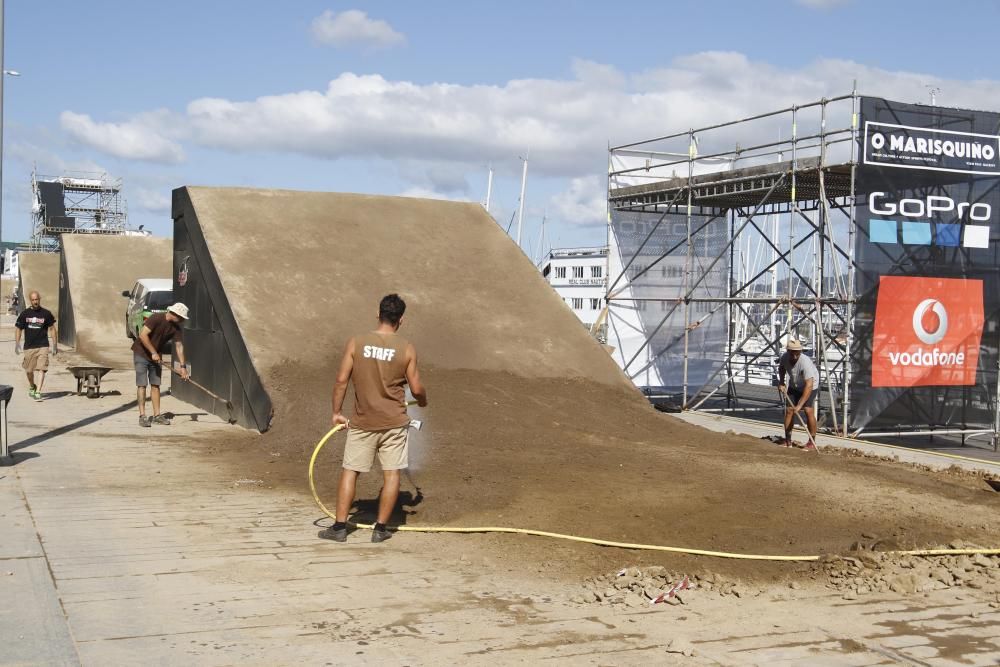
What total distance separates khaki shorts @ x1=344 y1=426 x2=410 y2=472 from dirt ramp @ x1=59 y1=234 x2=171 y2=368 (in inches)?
849

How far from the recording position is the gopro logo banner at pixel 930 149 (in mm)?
15406

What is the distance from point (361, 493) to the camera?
28.6 ft

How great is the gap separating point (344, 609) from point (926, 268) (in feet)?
43.5

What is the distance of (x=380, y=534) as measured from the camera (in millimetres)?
7164

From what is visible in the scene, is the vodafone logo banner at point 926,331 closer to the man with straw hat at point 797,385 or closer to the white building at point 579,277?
the man with straw hat at point 797,385

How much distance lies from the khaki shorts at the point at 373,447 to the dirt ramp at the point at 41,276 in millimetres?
35773

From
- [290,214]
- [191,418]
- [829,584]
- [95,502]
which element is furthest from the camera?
[290,214]

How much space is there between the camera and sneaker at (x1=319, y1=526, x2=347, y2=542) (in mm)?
7102

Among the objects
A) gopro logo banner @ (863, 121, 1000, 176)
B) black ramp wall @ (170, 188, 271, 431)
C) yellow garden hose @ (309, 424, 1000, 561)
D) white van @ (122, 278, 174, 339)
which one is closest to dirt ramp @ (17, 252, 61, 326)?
white van @ (122, 278, 174, 339)

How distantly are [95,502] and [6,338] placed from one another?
107ft

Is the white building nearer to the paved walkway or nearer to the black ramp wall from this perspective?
the black ramp wall

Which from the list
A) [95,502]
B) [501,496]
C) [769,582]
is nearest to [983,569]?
[769,582]

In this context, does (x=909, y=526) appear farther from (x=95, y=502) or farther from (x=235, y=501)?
(x=95, y=502)

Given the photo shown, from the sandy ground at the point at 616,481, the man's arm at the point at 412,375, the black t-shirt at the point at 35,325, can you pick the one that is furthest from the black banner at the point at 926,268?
the black t-shirt at the point at 35,325
